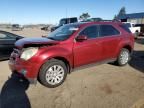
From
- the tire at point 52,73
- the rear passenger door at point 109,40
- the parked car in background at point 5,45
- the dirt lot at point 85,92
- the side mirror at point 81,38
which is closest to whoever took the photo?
the dirt lot at point 85,92

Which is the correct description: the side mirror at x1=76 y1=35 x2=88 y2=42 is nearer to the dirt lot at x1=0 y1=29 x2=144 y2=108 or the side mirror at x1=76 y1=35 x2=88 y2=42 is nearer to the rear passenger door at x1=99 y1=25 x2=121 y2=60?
the rear passenger door at x1=99 y1=25 x2=121 y2=60

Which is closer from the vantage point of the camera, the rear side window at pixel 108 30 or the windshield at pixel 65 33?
the windshield at pixel 65 33

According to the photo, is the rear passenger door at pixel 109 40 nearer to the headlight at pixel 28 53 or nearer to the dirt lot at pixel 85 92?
the dirt lot at pixel 85 92

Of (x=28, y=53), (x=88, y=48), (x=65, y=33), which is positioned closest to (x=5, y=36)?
(x=65, y=33)

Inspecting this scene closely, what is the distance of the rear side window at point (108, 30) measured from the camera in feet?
24.0

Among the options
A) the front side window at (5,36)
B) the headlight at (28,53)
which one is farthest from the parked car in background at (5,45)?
the headlight at (28,53)

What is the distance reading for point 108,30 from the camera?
756 centimetres

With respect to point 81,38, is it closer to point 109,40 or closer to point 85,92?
point 109,40

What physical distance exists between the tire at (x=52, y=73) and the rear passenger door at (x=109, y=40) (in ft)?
5.99

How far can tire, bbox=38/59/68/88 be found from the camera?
581 cm

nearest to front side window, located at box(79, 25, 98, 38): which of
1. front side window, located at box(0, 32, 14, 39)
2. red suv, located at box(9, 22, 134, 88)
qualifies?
Result: red suv, located at box(9, 22, 134, 88)

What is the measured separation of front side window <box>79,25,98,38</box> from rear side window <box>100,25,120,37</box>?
0.29m

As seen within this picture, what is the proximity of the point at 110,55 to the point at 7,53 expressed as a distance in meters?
4.41

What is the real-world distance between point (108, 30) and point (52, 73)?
9.18ft
